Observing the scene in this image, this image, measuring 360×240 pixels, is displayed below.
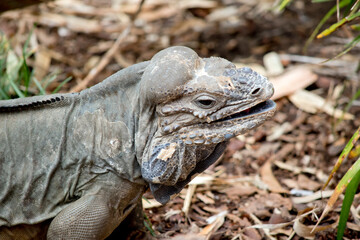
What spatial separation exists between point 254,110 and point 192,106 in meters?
0.49

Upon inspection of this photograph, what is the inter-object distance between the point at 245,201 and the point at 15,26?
5413 millimetres

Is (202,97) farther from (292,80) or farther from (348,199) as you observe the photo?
(292,80)

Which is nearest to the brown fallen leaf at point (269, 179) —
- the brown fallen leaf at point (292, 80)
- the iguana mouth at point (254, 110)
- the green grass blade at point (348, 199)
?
the brown fallen leaf at point (292, 80)

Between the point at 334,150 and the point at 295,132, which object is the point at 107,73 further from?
the point at 334,150

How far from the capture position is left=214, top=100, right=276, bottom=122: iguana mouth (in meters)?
3.83

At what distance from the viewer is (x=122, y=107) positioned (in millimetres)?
3939

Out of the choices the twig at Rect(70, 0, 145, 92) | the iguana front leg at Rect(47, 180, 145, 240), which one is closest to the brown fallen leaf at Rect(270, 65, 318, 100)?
the twig at Rect(70, 0, 145, 92)

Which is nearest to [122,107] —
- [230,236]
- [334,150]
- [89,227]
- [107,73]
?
[89,227]

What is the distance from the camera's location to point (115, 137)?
12.7 ft

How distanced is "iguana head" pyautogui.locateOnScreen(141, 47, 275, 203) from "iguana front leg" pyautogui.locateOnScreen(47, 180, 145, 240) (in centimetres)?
33

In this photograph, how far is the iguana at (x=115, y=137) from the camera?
3754 mm

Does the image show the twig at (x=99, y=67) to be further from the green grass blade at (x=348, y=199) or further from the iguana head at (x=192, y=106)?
the green grass blade at (x=348, y=199)

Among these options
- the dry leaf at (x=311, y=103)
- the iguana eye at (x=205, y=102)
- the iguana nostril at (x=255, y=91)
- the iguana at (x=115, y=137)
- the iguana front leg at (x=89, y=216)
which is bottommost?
the dry leaf at (x=311, y=103)

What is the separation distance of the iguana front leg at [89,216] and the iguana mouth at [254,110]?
0.95 metres
